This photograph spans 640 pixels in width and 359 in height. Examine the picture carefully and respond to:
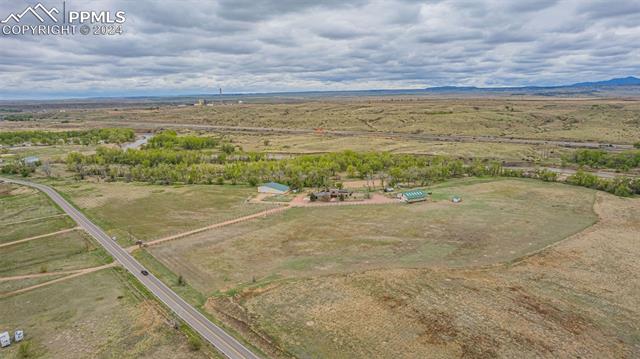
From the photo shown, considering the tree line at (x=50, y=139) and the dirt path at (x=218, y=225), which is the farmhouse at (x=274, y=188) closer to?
the dirt path at (x=218, y=225)

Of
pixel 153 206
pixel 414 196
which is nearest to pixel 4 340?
pixel 153 206

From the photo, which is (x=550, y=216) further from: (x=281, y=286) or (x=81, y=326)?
(x=81, y=326)

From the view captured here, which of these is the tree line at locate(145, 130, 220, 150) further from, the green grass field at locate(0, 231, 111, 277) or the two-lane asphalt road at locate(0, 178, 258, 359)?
the green grass field at locate(0, 231, 111, 277)

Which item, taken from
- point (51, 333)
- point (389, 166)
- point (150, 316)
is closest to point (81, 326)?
point (51, 333)

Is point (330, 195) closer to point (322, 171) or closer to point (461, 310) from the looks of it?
point (322, 171)

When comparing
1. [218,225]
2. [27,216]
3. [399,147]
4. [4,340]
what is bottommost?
[4,340]

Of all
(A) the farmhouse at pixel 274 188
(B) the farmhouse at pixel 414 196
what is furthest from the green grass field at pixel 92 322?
(B) the farmhouse at pixel 414 196
